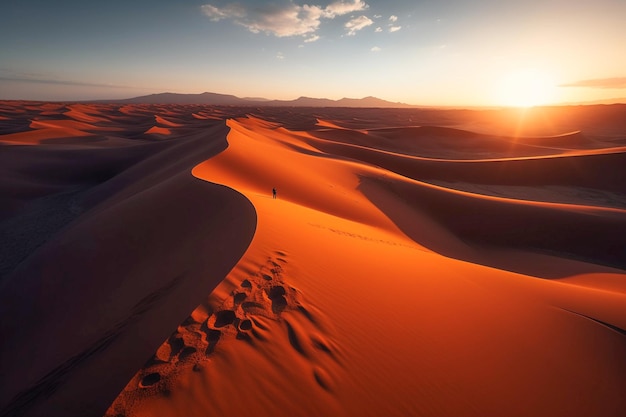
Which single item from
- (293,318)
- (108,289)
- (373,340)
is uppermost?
(293,318)

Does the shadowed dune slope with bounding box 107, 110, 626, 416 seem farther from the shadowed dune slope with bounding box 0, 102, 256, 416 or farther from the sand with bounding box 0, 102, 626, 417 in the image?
the shadowed dune slope with bounding box 0, 102, 256, 416

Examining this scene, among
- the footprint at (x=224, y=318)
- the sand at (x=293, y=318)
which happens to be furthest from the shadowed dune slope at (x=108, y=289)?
the footprint at (x=224, y=318)

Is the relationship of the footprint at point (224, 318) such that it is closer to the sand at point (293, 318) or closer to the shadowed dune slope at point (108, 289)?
the sand at point (293, 318)

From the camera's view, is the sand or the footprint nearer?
the sand

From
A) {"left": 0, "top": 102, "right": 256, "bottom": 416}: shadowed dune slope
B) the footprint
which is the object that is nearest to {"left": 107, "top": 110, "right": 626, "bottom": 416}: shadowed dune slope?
the footprint

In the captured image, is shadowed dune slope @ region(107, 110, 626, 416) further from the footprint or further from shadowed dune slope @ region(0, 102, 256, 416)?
shadowed dune slope @ region(0, 102, 256, 416)

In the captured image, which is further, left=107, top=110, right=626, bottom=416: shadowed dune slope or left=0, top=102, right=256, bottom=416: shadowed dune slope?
left=0, top=102, right=256, bottom=416: shadowed dune slope

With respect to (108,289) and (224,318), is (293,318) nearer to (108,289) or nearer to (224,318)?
(224,318)

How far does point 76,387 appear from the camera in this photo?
2461 millimetres

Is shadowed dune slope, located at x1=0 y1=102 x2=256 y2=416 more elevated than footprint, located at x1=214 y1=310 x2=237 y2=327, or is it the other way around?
footprint, located at x1=214 y1=310 x2=237 y2=327

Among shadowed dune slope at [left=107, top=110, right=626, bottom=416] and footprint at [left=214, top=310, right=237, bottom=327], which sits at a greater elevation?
footprint at [left=214, top=310, right=237, bottom=327]

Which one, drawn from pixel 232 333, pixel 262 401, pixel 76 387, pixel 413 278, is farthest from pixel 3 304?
pixel 413 278

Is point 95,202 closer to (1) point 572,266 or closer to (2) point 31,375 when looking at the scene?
(2) point 31,375

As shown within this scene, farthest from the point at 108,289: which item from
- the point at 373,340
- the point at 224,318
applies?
the point at 373,340
